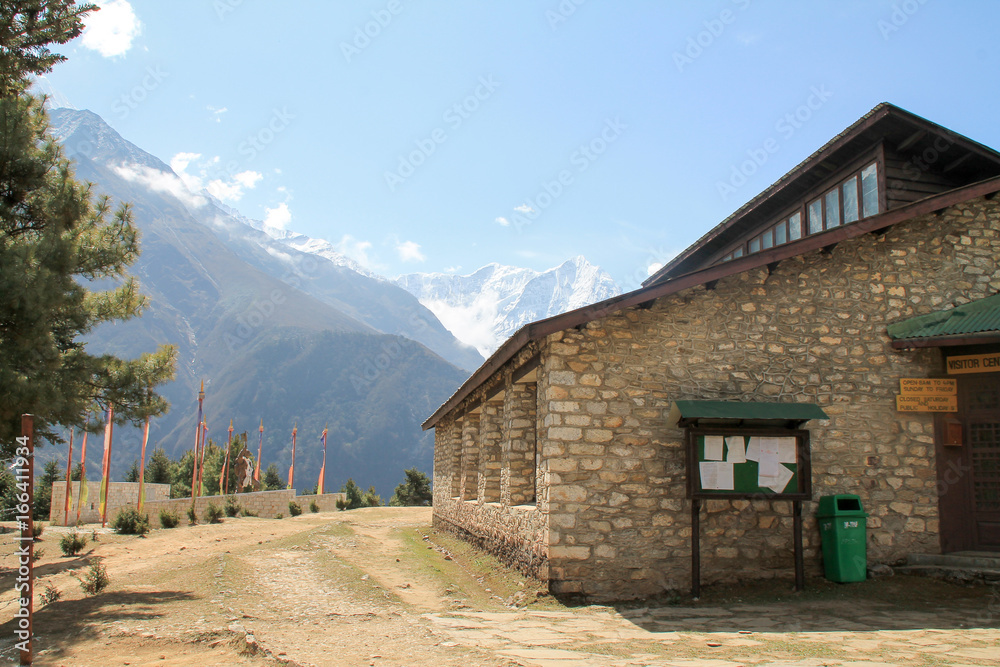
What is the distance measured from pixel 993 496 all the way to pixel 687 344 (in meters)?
4.63

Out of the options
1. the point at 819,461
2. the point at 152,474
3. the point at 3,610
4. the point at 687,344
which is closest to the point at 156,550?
the point at 3,610

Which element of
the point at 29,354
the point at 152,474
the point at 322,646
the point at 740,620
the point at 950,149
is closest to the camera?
the point at 322,646

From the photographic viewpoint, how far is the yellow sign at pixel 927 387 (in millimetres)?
9609

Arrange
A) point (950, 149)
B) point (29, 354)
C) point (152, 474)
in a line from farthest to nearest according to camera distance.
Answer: point (152, 474), point (950, 149), point (29, 354)

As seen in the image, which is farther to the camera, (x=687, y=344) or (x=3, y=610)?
(x=687, y=344)

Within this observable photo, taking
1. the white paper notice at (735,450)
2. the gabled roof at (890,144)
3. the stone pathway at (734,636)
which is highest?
the gabled roof at (890,144)

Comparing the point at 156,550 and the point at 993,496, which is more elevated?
the point at 993,496

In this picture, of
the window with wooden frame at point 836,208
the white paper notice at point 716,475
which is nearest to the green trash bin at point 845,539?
the white paper notice at point 716,475

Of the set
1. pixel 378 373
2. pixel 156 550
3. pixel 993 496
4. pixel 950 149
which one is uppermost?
pixel 378 373

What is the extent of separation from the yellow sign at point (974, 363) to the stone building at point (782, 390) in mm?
22

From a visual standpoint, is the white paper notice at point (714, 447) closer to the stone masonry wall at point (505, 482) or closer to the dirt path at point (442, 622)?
the dirt path at point (442, 622)

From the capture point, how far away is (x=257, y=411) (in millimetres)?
132125

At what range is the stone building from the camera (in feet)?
27.7

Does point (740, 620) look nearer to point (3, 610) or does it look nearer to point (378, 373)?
point (3, 610)
